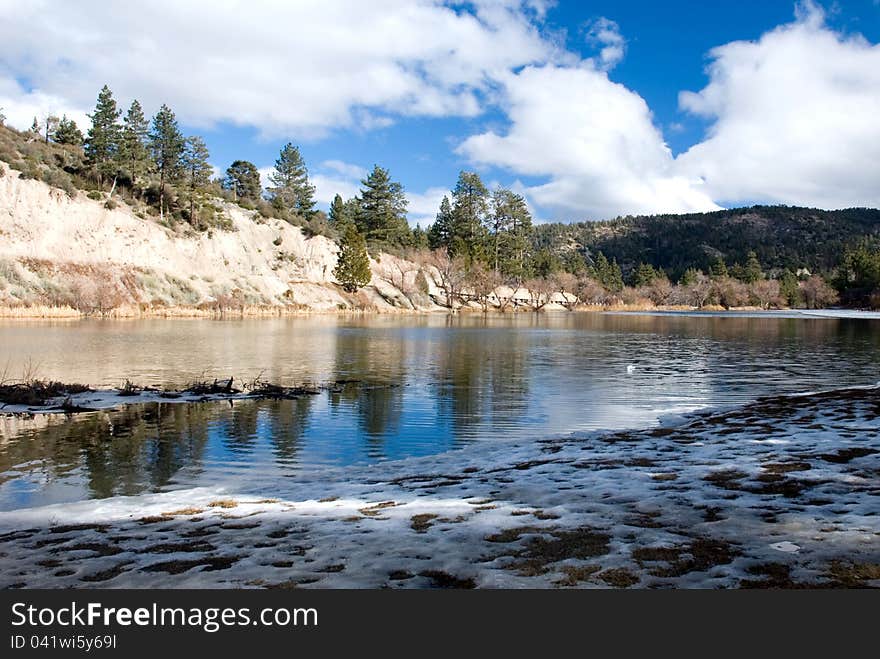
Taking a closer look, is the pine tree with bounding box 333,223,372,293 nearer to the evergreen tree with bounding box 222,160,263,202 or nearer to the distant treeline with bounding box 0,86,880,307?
the distant treeline with bounding box 0,86,880,307

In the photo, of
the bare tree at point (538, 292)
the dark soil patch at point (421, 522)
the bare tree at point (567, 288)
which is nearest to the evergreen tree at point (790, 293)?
the bare tree at point (567, 288)

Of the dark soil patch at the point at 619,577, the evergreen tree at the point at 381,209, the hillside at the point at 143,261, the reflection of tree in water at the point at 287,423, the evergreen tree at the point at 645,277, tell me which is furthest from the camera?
the evergreen tree at the point at 645,277

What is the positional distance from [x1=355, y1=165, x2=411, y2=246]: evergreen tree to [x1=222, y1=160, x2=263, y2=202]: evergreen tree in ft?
67.6

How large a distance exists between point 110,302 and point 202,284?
586 inches

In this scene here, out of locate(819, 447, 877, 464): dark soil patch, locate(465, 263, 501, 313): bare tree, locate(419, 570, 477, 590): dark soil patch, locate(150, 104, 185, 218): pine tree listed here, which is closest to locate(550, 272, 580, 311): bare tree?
locate(465, 263, 501, 313): bare tree

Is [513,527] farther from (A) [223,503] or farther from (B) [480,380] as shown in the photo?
(B) [480,380]

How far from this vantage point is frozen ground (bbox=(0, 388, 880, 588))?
5.50m

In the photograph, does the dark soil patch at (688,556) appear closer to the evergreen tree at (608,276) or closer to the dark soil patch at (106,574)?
the dark soil patch at (106,574)

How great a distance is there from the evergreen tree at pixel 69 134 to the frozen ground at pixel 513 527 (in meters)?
103

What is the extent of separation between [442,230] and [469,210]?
25.3ft

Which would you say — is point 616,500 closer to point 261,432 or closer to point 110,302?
point 261,432

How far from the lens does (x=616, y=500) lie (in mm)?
8117

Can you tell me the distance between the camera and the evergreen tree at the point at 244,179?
114 metres

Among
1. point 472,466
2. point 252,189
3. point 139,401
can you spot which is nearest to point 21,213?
point 252,189
